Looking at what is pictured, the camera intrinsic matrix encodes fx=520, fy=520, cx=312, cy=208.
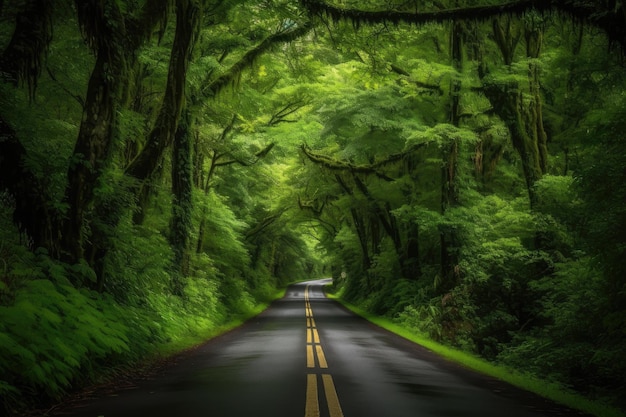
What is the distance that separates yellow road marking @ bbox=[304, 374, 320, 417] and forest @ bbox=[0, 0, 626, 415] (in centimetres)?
310

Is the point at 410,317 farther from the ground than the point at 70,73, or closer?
closer

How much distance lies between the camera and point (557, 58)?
14.2 m

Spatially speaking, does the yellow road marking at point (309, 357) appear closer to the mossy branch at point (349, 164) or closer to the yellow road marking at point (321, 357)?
the yellow road marking at point (321, 357)

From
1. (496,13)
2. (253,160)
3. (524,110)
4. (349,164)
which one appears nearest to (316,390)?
(496,13)

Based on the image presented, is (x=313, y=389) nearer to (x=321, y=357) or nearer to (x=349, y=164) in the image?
(x=321, y=357)

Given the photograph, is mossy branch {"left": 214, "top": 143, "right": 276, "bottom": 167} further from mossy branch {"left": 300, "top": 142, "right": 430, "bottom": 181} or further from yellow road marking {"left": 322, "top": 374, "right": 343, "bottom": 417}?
yellow road marking {"left": 322, "top": 374, "right": 343, "bottom": 417}

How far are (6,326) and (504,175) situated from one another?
68.3 feet

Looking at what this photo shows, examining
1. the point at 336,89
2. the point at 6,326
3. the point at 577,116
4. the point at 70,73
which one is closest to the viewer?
the point at 6,326

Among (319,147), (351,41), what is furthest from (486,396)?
(319,147)

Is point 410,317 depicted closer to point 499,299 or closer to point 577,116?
point 499,299

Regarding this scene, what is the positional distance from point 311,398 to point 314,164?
22456 millimetres

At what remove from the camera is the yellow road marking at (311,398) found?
6.40 metres

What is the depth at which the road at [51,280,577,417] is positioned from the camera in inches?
259

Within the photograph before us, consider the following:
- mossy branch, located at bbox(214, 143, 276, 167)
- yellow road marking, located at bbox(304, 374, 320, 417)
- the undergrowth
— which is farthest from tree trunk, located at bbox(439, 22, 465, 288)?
yellow road marking, located at bbox(304, 374, 320, 417)
